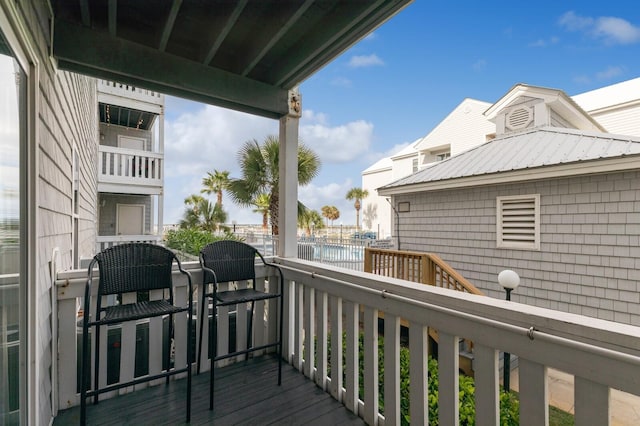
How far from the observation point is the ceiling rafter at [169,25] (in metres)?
1.75

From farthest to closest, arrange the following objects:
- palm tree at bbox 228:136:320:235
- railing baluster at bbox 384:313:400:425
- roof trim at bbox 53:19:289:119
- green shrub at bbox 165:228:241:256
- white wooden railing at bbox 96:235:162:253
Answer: palm tree at bbox 228:136:320:235 < white wooden railing at bbox 96:235:162:253 < green shrub at bbox 165:228:241:256 < roof trim at bbox 53:19:289:119 < railing baluster at bbox 384:313:400:425

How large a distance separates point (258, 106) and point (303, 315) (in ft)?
5.91

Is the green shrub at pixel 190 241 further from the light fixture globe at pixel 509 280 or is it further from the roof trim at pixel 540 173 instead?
the light fixture globe at pixel 509 280

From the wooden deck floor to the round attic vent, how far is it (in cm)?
750

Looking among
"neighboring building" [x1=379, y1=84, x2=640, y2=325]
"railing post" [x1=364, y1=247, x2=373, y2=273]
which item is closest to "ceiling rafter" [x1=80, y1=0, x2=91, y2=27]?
"railing post" [x1=364, y1=247, x2=373, y2=273]

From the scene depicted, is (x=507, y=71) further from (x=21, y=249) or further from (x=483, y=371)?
(x=21, y=249)

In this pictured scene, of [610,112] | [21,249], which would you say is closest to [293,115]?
[21,249]

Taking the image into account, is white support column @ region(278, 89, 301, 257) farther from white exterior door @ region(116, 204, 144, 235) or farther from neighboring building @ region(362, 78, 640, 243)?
white exterior door @ region(116, 204, 144, 235)

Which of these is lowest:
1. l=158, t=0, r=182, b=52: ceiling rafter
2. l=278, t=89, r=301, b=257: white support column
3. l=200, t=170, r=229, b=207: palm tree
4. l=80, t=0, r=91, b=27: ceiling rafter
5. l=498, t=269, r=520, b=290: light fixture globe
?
l=498, t=269, r=520, b=290: light fixture globe

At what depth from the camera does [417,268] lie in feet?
16.6

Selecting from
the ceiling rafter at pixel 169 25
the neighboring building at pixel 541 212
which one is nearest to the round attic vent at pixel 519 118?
the neighboring building at pixel 541 212

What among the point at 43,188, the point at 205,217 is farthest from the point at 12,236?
the point at 205,217

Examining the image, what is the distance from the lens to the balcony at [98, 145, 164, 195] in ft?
27.2

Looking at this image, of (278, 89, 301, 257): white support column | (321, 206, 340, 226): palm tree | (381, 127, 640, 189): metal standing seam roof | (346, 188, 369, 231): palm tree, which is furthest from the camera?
(321, 206, 340, 226): palm tree
